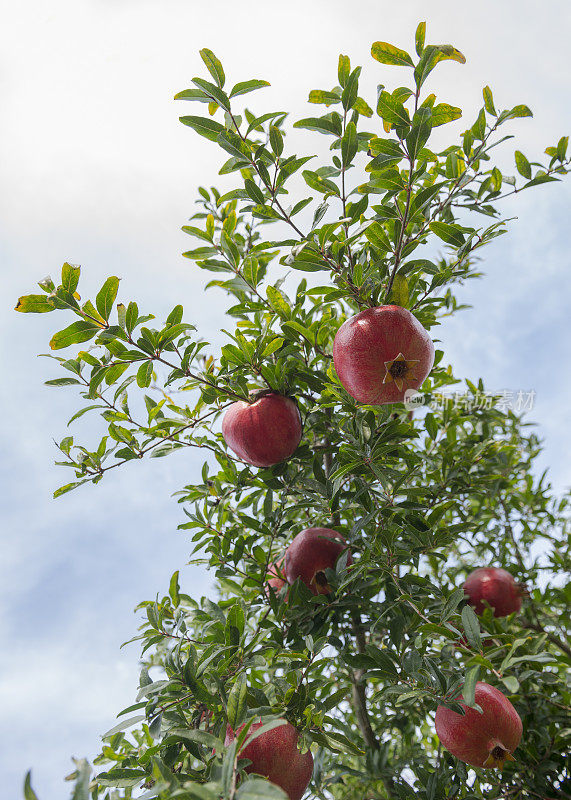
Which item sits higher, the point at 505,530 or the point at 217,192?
the point at 217,192

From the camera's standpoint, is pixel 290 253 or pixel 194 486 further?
pixel 194 486

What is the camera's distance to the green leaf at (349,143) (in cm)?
134

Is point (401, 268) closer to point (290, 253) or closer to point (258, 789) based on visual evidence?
point (290, 253)

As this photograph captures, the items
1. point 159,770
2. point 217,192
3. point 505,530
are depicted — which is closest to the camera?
point 159,770

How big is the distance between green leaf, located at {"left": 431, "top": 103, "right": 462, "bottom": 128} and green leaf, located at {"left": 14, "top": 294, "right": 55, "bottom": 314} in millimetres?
992

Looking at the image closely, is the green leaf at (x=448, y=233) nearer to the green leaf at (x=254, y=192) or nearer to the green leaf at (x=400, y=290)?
the green leaf at (x=400, y=290)

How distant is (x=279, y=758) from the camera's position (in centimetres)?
116

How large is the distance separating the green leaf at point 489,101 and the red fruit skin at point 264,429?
96cm

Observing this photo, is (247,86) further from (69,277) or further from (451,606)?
(451,606)

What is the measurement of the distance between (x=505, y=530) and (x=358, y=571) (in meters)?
1.59

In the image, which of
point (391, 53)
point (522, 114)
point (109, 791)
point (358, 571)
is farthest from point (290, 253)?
point (109, 791)

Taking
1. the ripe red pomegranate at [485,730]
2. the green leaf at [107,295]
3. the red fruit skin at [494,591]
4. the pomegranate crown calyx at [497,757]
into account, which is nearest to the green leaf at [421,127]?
the green leaf at [107,295]

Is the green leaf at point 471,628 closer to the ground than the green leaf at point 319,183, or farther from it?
closer to the ground

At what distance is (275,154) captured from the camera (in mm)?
1434
